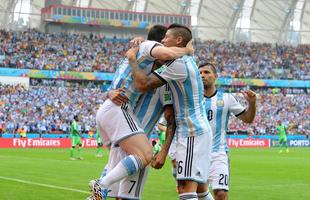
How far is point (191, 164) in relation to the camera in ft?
25.1

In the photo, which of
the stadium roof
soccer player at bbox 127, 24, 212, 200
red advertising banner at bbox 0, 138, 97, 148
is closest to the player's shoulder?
soccer player at bbox 127, 24, 212, 200

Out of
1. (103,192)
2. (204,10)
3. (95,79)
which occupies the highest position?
(204,10)

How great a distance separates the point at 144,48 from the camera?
7.63m

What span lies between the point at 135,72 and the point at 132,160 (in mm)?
974

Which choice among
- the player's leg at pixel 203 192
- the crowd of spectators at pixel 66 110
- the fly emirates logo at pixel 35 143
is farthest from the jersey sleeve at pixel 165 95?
the crowd of spectators at pixel 66 110

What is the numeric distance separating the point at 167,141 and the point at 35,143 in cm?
3659

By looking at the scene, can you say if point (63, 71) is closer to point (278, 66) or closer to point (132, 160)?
point (278, 66)

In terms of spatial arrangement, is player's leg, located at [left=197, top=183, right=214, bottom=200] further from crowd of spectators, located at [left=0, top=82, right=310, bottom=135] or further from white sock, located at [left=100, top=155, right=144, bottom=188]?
crowd of spectators, located at [left=0, top=82, right=310, bottom=135]

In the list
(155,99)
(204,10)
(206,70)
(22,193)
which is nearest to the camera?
(155,99)

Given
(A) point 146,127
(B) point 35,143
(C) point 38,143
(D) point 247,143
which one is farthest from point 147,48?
(D) point 247,143

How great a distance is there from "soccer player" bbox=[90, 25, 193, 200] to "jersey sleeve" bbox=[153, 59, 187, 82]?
14cm

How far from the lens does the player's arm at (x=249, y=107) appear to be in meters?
9.09

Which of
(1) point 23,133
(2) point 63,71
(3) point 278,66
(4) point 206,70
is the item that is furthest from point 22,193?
(3) point 278,66

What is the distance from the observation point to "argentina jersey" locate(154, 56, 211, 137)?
7648mm
